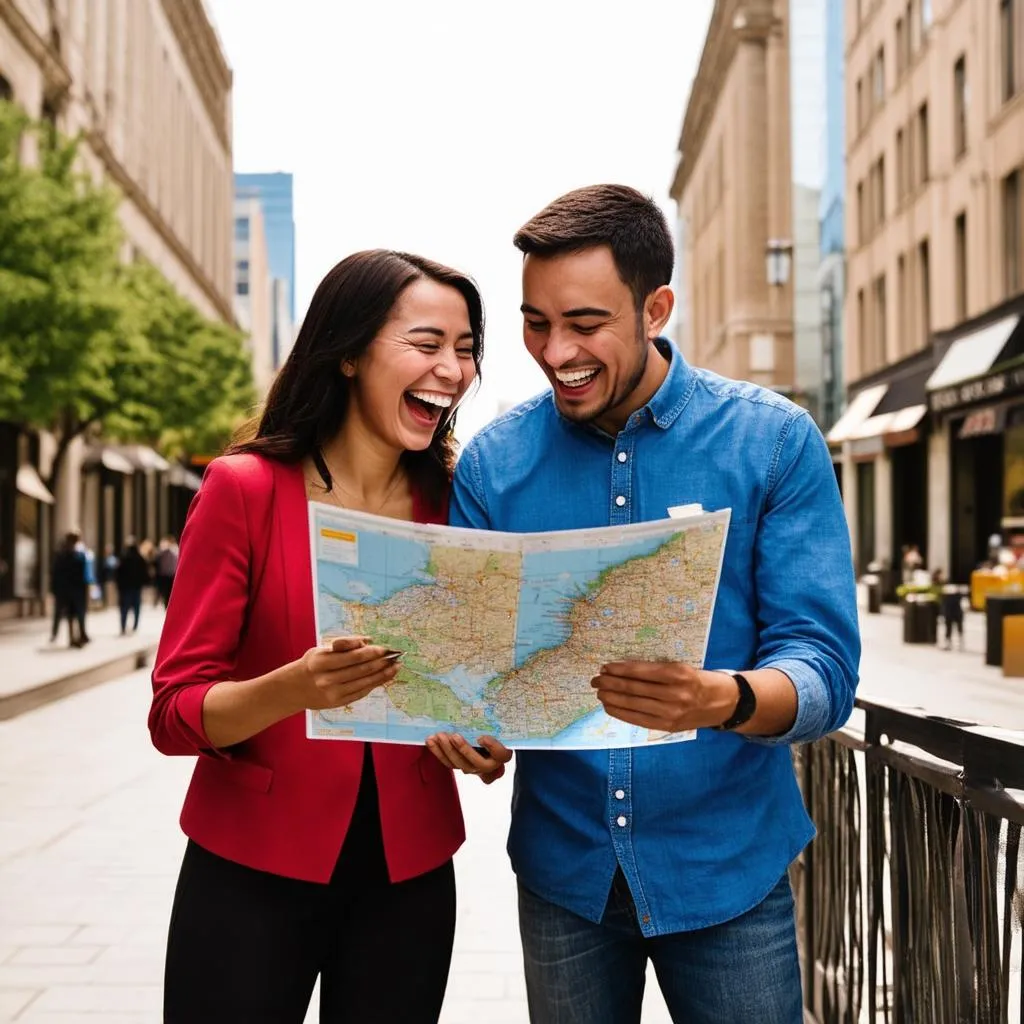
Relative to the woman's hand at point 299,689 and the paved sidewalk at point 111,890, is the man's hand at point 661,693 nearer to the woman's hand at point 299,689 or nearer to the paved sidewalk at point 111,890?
the woman's hand at point 299,689

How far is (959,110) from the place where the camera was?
103 feet

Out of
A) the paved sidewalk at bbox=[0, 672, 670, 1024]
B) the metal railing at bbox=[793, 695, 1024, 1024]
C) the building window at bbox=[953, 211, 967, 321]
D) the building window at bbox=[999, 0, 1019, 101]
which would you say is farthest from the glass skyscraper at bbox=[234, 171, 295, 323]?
the metal railing at bbox=[793, 695, 1024, 1024]

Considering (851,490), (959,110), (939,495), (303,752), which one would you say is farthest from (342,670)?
(851,490)

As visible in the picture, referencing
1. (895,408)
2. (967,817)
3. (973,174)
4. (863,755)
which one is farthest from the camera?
(895,408)

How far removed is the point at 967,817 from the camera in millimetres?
2746

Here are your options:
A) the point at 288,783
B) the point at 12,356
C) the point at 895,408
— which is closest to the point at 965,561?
the point at 895,408

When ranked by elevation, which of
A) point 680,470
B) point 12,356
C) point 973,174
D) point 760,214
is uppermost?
point 760,214

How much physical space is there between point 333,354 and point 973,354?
27.2 m

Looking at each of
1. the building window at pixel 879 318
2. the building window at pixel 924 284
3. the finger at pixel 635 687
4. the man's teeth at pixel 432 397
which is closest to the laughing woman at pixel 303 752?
the man's teeth at pixel 432 397

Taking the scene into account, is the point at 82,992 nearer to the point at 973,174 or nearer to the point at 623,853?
the point at 623,853

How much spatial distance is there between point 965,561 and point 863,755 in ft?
97.5

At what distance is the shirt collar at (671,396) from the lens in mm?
2541

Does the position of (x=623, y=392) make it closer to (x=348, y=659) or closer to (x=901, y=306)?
(x=348, y=659)

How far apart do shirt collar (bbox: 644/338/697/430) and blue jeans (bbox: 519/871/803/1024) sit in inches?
34.3
